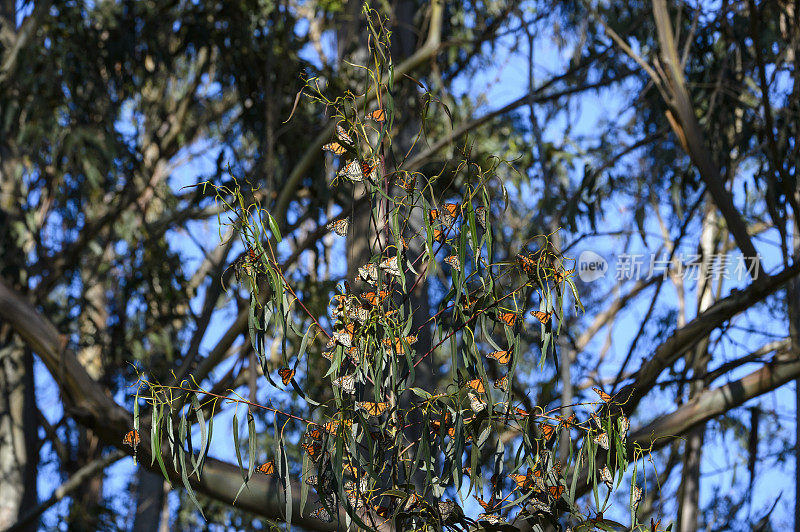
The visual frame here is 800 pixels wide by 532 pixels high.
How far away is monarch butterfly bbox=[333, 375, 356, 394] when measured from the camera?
4.87 feet

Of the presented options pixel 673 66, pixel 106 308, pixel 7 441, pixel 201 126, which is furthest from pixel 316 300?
pixel 106 308

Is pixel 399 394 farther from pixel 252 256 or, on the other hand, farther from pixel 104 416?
pixel 104 416

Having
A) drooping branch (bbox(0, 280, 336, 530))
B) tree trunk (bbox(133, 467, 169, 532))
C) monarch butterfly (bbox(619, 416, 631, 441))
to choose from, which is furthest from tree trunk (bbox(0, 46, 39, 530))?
monarch butterfly (bbox(619, 416, 631, 441))

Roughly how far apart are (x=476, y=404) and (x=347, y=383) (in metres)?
0.20

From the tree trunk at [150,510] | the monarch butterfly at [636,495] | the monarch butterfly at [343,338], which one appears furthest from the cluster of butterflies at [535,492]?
the tree trunk at [150,510]

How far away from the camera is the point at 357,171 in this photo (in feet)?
5.09

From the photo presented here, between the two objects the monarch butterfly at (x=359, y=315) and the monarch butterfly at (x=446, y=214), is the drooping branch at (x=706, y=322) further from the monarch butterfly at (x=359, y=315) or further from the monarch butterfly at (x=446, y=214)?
the monarch butterfly at (x=359, y=315)

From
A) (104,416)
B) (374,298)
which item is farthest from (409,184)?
(104,416)

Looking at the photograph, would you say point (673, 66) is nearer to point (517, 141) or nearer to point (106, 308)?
point (517, 141)

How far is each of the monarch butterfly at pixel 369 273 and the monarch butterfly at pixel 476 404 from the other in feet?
0.76

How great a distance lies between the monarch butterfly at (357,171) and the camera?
154 cm

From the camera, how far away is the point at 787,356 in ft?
8.64

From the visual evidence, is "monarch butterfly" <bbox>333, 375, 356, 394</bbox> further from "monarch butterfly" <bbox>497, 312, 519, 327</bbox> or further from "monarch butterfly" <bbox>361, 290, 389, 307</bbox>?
"monarch butterfly" <bbox>497, 312, 519, 327</bbox>

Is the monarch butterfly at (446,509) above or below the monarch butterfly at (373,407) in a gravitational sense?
below
